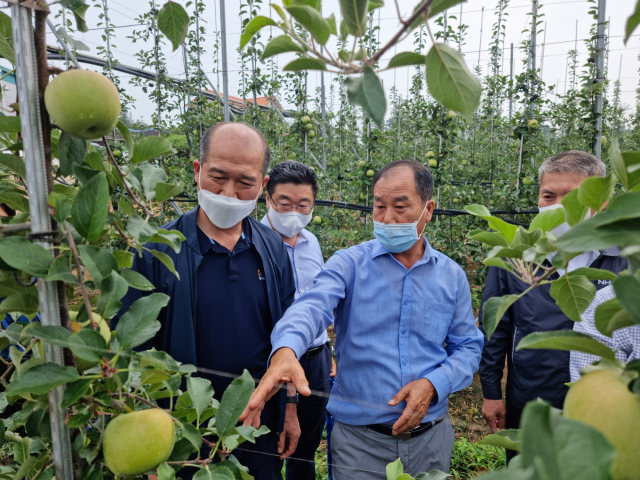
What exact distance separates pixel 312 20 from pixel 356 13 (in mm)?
39

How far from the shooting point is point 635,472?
0.83 ft

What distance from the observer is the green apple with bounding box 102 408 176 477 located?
Result: 0.47 m

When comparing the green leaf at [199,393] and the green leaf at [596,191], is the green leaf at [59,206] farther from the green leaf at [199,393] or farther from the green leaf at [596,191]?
the green leaf at [596,191]

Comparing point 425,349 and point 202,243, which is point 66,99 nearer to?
point 202,243

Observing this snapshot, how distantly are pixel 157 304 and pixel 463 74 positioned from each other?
16.1 inches

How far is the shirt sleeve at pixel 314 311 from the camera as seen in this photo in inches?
42.8

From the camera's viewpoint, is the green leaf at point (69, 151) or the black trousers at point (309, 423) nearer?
the green leaf at point (69, 151)

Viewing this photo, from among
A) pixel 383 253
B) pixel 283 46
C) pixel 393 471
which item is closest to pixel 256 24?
pixel 283 46

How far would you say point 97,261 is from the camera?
47 centimetres

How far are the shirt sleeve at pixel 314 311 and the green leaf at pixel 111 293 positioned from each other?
0.60 m

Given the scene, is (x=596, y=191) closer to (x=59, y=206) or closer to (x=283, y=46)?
(x=283, y=46)

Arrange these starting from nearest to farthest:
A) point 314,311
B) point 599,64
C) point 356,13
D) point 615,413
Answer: point 615,413, point 356,13, point 314,311, point 599,64

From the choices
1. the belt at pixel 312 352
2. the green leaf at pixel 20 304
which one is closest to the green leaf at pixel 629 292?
the green leaf at pixel 20 304

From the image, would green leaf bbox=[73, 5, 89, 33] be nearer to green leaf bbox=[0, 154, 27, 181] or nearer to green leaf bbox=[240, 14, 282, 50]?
green leaf bbox=[0, 154, 27, 181]
